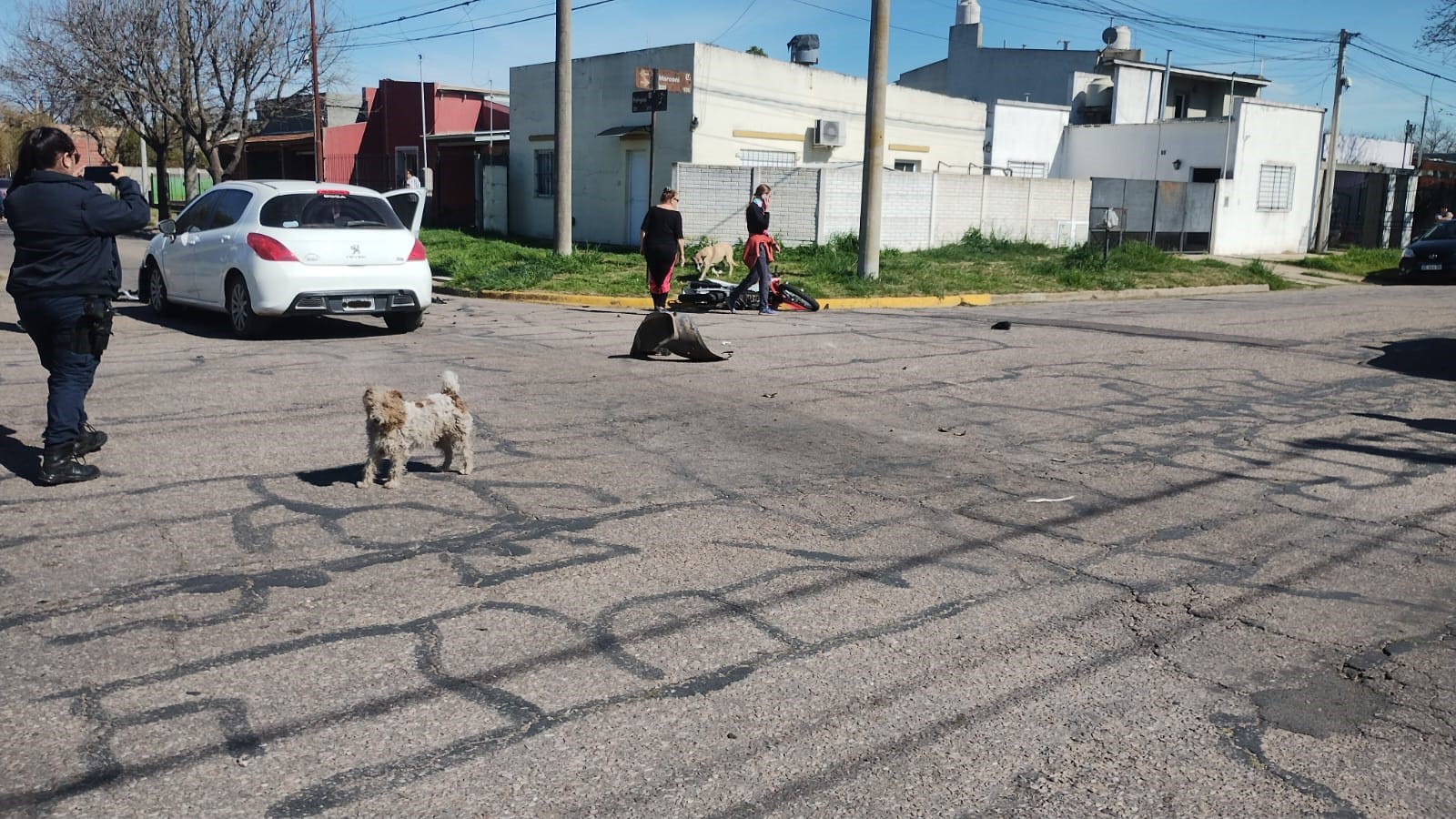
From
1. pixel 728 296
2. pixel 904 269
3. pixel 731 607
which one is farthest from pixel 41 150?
pixel 904 269

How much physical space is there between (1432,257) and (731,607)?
26975mm

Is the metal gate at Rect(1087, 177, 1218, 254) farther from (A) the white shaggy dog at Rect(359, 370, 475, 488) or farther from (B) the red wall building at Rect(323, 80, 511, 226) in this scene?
(A) the white shaggy dog at Rect(359, 370, 475, 488)

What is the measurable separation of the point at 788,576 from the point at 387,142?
40013mm

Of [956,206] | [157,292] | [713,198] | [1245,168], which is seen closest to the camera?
[157,292]

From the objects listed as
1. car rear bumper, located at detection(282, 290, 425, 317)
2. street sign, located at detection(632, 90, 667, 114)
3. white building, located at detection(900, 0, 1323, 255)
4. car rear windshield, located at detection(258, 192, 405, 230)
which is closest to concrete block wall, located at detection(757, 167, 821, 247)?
street sign, located at detection(632, 90, 667, 114)

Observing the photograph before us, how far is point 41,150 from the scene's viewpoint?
6211 millimetres

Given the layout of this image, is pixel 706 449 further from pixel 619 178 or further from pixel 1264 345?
pixel 619 178

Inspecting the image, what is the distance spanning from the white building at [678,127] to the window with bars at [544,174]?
0.08ft

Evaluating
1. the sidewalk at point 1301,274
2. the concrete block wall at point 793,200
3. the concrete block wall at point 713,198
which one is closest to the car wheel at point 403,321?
the concrete block wall at point 713,198

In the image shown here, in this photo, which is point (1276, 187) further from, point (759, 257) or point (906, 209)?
point (759, 257)

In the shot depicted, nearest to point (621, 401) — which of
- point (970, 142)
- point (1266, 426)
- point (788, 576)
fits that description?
point (788, 576)

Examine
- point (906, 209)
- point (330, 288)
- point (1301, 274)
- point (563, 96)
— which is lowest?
point (330, 288)

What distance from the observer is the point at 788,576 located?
523cm

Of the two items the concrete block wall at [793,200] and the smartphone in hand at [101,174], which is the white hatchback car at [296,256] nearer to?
the smartphone in hand at [101,174]
